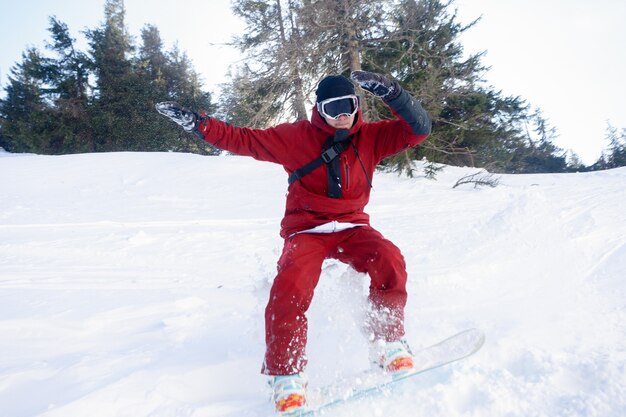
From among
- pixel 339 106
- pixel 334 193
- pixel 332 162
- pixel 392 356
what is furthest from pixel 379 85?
pixel 392 356

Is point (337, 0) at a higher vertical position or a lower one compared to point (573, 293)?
higher

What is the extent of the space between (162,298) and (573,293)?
2.99 meters

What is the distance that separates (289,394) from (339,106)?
1595 millimetres

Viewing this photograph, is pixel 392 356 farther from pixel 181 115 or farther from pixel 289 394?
pixel 181 115

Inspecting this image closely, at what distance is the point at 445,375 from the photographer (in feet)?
6.28

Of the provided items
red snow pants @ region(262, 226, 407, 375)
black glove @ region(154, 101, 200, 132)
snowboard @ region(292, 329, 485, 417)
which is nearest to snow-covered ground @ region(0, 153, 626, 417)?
snowboard @ region(292, 329, 485, 417)

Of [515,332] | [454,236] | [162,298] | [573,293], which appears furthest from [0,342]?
[454,236]

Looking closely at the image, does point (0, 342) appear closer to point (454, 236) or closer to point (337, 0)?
point (454, 236)

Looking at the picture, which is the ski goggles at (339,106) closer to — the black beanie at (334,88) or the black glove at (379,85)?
the black beanie at (334,88)

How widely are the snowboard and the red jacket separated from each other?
84cm

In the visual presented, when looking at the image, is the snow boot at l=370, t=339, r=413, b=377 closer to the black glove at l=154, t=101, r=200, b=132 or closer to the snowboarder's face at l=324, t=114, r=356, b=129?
the snowboarder's face at l=324, t=114, r=356, b=129

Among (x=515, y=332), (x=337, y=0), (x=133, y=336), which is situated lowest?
(x=133, y=336)

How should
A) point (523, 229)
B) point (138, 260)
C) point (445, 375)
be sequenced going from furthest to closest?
point (138, 260) < point (523, 229) < point (445, 375)

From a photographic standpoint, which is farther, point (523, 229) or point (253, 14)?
point (253, 14)
